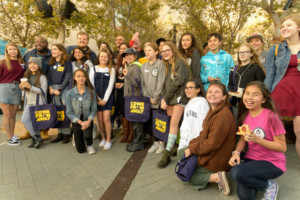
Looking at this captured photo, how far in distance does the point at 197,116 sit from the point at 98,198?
5.86ft

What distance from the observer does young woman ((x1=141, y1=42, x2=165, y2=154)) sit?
3812 millimetres

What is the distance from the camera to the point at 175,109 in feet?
11.7

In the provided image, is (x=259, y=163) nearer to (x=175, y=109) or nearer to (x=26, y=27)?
(x=175, y=109)

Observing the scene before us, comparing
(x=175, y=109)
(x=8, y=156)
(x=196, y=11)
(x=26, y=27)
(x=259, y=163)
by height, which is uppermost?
(x=196, y=11)

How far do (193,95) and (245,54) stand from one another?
3.74 ft

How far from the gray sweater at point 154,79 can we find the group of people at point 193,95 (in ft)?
0.06

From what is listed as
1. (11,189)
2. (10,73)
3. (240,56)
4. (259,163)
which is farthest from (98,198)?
(10,73)

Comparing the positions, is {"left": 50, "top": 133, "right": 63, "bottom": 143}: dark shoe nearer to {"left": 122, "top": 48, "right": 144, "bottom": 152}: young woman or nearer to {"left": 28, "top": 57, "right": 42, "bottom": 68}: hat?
{"left": 28, "top": 57, "right": 42, "bottom": 68}: hat

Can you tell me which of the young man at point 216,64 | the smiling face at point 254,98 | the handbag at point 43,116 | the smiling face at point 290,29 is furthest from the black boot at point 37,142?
→ the smiling face at point 290,29

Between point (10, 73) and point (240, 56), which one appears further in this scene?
point (10, 73)

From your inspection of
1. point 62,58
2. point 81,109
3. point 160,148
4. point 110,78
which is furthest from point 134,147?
point 62,58

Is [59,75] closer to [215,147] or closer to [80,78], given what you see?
[80,78]

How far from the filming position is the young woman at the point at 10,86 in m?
4.43

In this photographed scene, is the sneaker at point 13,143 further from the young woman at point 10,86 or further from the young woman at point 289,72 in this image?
the young woman at point 289,72
